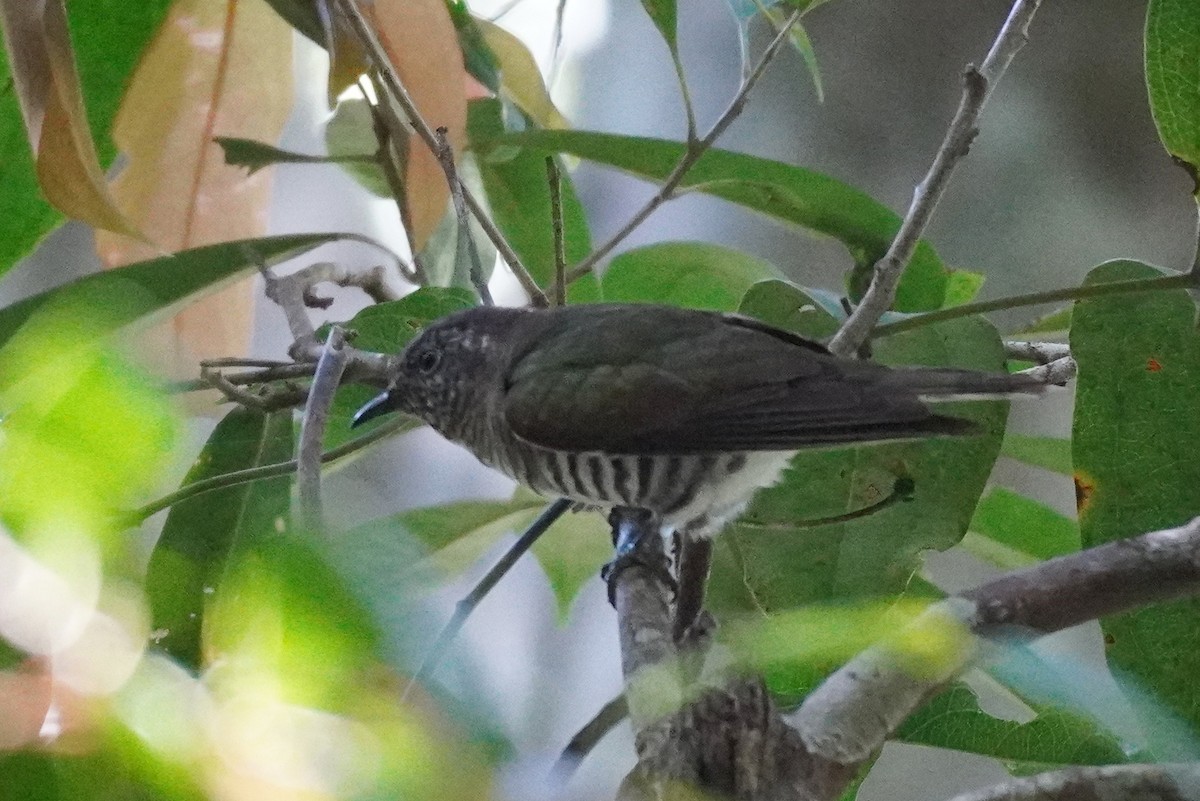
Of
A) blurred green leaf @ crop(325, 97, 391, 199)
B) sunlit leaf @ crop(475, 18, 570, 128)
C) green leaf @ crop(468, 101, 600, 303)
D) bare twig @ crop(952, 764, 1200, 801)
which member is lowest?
bare twig @ crop(952, 764, 1200, 801)

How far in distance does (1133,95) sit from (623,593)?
220 cm

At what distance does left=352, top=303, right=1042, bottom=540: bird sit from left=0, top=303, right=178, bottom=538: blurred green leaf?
44cm

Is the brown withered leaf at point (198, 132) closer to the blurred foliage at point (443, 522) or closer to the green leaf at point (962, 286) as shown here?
the blurred foliage at point (443, 522)

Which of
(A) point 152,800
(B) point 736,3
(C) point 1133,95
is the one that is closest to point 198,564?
(A) point 152,800

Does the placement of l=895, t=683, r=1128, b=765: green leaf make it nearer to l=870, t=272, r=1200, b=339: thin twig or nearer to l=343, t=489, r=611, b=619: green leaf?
l=870, t=272, r=1200, b=339: thin twig

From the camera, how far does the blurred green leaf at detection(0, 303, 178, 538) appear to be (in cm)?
46

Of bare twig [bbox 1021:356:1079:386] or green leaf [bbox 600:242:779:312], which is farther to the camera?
green leaf [bbox 600:242:779:312]

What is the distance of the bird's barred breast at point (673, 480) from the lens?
942 millimetres

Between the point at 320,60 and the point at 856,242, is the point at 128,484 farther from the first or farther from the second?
the point at 320,60

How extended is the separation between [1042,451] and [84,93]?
0.96 metres

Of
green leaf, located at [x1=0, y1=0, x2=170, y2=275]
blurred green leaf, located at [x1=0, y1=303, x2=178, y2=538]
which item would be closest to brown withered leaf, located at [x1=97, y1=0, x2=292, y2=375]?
green leaf, located at [x1=0, y1=0, x2=170, y2=275]

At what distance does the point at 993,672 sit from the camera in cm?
70

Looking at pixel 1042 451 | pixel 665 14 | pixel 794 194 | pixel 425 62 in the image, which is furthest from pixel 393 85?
pixel 1042 451

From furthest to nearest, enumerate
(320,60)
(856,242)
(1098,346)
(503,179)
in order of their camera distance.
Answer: (320,60), (503,179), (856,242), (1098,346)
